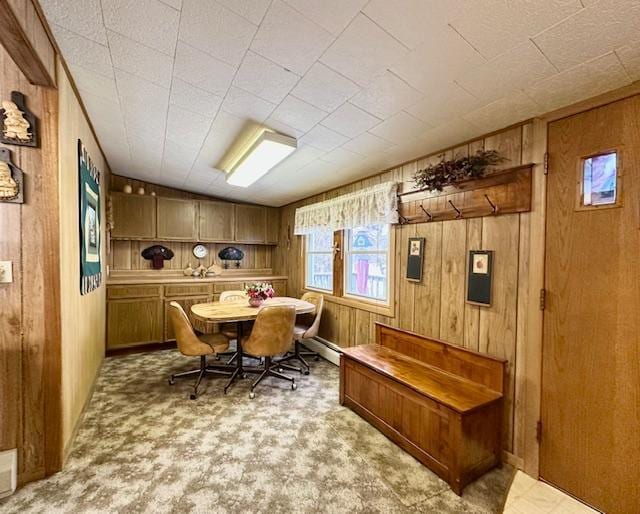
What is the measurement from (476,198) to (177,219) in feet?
13.8

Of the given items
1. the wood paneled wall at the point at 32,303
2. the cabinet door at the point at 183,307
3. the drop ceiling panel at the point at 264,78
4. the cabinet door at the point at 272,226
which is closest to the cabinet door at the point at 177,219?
the cabinet door at the point at 183,307

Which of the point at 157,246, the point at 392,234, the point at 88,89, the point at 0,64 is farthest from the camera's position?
the point at 157,246

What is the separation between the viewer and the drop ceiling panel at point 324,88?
63.9 inches

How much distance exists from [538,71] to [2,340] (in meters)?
3.17

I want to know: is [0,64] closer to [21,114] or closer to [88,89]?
[21,114]

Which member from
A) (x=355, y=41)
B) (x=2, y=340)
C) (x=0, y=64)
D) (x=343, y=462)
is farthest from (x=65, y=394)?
(x=355, y=41)

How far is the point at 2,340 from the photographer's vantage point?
64.8 inches

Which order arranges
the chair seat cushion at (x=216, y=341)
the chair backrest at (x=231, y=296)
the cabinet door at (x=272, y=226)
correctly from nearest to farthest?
1. the chair seat cushion at (x=216, y=341)
2. the chair backrest at (x=231, y=296)
3. the cabinet door at (x=272, y=226)

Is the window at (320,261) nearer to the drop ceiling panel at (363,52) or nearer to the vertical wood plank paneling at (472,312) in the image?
the vertical wood plank paneling at (472,312)

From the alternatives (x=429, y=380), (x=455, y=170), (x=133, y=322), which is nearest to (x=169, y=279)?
(x=133, y=322)

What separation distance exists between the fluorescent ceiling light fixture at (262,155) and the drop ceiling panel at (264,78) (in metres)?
0.46

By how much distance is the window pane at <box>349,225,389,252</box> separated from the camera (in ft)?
10.5

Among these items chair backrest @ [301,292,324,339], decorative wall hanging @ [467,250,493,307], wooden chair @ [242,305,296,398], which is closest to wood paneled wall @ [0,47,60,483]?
wooden chair @ [242,305,296,398]

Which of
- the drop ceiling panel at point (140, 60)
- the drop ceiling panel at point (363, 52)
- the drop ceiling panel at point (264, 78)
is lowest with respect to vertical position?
the drop ceiling panel at point (363, 52)
